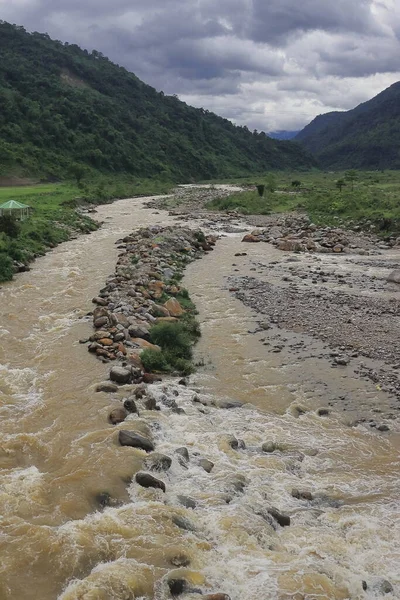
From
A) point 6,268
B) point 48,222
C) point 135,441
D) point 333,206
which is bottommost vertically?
point 135,441

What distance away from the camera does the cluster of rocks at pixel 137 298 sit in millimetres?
14992

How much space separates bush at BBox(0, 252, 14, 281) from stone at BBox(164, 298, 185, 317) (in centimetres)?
869

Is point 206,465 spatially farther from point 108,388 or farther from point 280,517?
point 108,388

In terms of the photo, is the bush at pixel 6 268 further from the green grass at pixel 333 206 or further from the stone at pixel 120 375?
the green grass at pixel 333 206

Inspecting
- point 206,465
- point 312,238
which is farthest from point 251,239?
point 206,465

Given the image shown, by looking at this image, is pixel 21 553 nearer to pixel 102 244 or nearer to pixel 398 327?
pixel 398 327

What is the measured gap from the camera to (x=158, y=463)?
968cm

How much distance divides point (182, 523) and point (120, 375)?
5671 mm

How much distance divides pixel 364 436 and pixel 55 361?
8841 millimetres

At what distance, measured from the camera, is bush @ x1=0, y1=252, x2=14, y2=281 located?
23.2 m

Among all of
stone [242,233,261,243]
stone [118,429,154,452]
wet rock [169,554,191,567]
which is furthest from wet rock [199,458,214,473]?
stone [242,233,261,243]

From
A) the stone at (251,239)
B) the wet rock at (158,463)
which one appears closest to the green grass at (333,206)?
the stone at (251,239)

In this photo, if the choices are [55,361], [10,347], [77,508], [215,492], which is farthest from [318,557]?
[10,347]

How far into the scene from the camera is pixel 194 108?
178 metres
